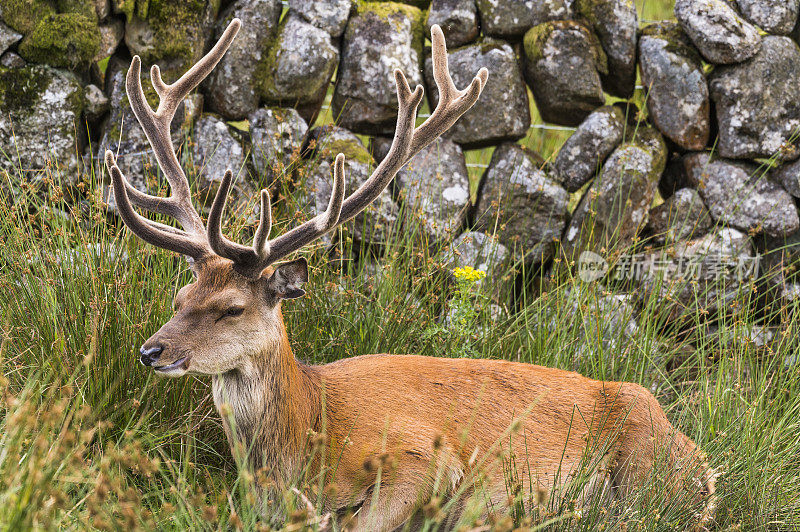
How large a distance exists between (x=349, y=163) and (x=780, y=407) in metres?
2.72

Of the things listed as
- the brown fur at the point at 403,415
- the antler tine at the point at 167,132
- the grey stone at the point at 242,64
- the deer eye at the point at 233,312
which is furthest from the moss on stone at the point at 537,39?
the deer eye at the point at 233,312

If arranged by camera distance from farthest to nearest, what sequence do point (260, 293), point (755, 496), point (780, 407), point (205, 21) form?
point (205, 21)
point (780, 407)
point (755, 496)
point (260, 293)

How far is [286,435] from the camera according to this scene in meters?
2.79

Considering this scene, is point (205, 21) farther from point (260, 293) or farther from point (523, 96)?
point (260, 293)

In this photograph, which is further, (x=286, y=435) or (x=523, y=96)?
(x=523, y=96)

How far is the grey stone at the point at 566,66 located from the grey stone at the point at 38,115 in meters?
2.87

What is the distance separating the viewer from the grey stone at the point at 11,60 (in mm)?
4535

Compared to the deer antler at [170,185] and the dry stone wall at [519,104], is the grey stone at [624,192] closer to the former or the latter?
the dry stone wall at [519,104]

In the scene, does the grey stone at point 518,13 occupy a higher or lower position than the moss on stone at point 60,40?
higher

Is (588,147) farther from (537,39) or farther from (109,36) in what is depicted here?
(109,36)

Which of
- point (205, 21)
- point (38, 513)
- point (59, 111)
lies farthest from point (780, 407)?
point (59, 111)

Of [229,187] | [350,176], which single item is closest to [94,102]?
[350,176]

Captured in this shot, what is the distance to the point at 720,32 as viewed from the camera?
16.3 feet

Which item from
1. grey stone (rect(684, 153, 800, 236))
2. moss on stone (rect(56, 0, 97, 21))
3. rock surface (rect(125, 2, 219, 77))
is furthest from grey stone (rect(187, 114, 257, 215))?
grey stone (rect(684, 153, 800, 236))
